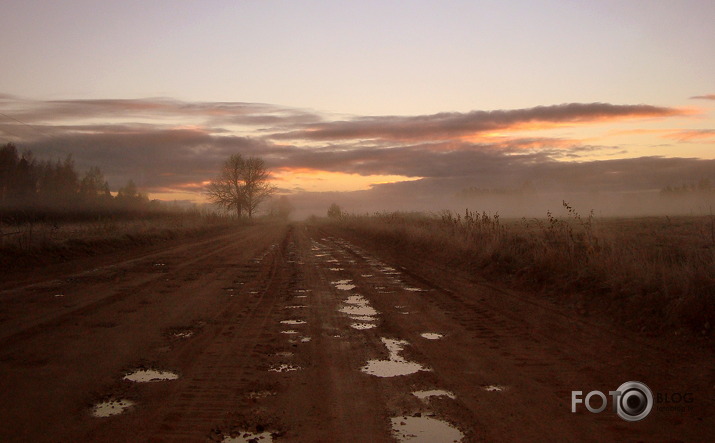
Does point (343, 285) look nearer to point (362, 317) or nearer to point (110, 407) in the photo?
point (362, 317)

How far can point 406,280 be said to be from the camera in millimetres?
12039

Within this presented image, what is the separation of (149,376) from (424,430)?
9.57 ft

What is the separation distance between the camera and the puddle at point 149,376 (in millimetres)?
4936

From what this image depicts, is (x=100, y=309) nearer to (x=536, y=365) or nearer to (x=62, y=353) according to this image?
(x=62, y=353)

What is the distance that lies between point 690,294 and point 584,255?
347cm

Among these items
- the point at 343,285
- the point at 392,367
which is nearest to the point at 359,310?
the point at 343,285

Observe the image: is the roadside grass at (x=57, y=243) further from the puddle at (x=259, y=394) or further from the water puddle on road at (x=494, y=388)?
the water puddle on road at (x=494, y=388)

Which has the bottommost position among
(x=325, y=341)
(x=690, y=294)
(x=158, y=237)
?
(x=158, y=237)

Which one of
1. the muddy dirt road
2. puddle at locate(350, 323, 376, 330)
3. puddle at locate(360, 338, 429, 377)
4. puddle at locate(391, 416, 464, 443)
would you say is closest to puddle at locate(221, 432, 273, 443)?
the muddy dirt road

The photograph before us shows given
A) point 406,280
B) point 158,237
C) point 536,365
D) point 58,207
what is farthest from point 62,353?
point 58,207

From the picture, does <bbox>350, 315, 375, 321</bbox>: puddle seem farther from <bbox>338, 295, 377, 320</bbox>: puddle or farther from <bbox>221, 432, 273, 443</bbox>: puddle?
<bbox>221, 432, 273, 443</bbox>: puddle

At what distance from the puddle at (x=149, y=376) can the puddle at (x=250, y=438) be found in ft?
5.19

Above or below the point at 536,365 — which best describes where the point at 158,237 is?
below

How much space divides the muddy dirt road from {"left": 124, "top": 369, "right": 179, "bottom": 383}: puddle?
0.03 m
